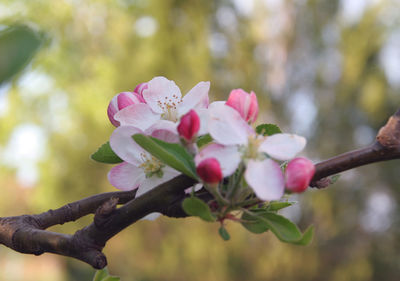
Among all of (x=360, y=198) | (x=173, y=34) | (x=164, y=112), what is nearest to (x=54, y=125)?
(x=173, y=34)

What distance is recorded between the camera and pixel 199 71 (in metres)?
5.87

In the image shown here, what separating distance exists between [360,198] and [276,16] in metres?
3.49

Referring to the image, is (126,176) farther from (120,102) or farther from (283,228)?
(283,228)

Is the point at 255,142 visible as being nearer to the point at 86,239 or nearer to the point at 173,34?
A: the point at 86,239

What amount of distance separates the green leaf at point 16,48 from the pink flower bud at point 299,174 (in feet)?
0.85

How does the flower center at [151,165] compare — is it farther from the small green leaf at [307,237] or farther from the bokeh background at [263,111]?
the bokeh background at [263,111]

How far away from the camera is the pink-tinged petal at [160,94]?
1.83ft

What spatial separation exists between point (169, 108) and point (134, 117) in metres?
0.06

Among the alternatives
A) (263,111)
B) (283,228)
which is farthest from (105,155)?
(263,111)

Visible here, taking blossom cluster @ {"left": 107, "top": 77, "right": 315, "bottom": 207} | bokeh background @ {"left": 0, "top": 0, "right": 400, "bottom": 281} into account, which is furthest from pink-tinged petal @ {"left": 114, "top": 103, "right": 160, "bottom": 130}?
bokeh background @ {"left": 0, "top": 0, "right": 400, "bottom": 281}

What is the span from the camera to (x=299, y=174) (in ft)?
1.38

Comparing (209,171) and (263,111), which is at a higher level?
(209,171)

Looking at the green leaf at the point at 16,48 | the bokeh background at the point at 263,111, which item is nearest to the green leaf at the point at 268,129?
the green leaf at the point at 16,48

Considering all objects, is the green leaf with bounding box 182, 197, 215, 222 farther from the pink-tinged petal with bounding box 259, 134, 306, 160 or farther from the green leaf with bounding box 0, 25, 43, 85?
the green leaf with bounding box 0, 25, 43, 85
